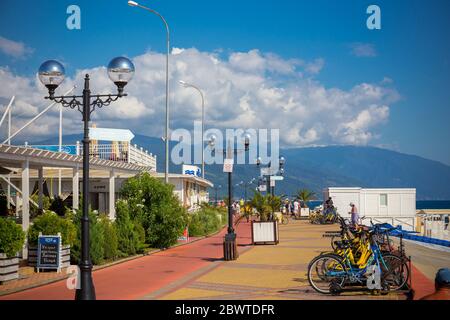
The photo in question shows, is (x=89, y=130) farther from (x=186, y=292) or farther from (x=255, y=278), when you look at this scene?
(x=255, y=278)

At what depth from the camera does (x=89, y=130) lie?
32.8ft

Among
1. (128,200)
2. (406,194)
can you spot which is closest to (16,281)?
(128,200)

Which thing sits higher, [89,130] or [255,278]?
[89,130]

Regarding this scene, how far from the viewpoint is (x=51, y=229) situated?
15.5 m

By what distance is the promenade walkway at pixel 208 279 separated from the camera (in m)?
11.4

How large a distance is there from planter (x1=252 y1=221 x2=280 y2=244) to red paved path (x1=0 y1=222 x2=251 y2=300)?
2272 millimetres

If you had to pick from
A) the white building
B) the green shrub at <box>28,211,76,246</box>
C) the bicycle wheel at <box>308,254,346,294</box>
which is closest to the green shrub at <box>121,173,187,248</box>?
the green shrub at <box>28,211,76,246</box>

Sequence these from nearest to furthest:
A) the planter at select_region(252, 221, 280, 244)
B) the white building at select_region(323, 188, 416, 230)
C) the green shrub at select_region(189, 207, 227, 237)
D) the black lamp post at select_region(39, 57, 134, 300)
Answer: the black lamp post at select_region(39, 57, 134, 300) < the planter at select_region(252, 221, 280, 244) < the green shrub at select_region(189, 207, 227, 237) < the white building at select_region(323, 188, 416, 230)

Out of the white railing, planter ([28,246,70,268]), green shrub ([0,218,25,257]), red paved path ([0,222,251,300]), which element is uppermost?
the white railing

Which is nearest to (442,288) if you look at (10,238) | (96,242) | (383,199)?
(10,238)

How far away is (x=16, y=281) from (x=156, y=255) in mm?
7365

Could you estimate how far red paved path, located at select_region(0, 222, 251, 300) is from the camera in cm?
1176

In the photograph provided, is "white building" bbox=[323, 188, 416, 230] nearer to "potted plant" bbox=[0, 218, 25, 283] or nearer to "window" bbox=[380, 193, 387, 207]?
"window" bbox=[380, 193, 387, 207]
